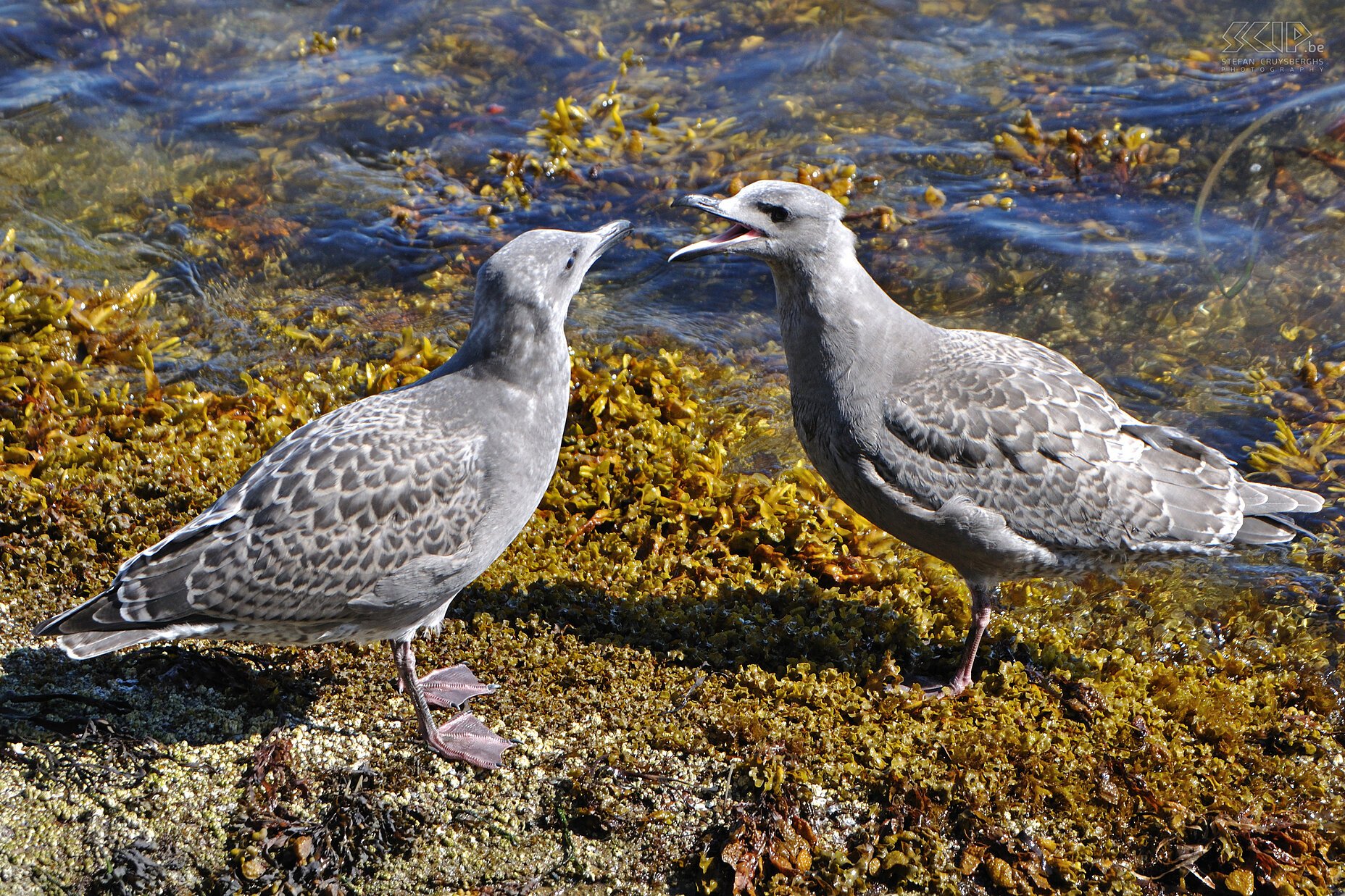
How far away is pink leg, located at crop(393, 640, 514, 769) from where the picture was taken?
4.66 meters

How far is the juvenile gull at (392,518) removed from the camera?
446 centimetres

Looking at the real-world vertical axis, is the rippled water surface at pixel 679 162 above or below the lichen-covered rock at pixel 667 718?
above

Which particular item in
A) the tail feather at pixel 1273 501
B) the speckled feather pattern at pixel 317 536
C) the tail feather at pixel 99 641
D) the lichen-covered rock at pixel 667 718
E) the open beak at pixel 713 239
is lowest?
the lichen-covered rock at pixel 667 718

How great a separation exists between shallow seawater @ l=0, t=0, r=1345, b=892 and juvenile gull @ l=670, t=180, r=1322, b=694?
0.58 m

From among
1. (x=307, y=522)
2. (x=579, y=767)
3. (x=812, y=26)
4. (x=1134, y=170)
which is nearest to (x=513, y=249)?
(x=307, y=522)

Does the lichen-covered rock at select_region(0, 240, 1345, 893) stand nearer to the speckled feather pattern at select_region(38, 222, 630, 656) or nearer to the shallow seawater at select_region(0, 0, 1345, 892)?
the shallow seawater at select_region(0, 0, 1345, 892)

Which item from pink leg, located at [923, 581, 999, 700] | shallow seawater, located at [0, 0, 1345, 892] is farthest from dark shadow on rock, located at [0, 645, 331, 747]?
pink leg, located at [923, 581, 999, 700]

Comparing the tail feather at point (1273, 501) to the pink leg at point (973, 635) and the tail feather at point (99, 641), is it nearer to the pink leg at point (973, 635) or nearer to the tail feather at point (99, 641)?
the pink leg at point (973, 635)

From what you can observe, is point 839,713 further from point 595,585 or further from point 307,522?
point 307,522

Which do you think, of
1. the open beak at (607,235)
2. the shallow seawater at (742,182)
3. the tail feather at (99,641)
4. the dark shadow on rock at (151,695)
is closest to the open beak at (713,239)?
the open beak at (607,235)

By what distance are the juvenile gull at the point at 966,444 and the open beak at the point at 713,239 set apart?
1 centimetres

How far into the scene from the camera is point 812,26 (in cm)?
1124

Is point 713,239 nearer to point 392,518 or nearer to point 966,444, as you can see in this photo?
point 966,444

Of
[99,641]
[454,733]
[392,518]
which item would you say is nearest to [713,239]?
[392,518]
